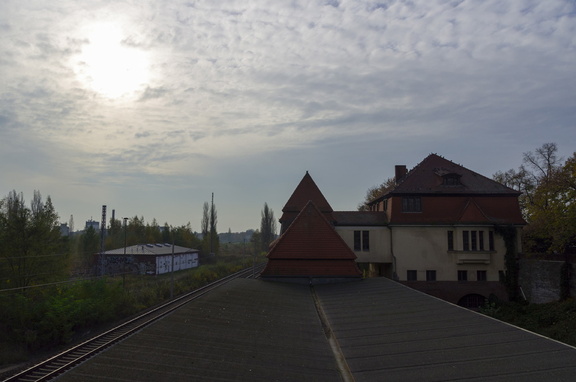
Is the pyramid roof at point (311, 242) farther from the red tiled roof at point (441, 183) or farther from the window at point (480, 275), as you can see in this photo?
the window at point (480, 275)

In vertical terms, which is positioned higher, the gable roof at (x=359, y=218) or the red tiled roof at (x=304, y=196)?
the red tiled roof at (x=304, y=196)

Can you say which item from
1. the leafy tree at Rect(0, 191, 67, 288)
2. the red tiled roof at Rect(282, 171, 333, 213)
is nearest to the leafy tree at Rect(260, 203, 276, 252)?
the red tiled roof at Rect(282, 171, 333, 213)

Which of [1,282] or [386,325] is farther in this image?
[1,282]

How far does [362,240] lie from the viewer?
125ft

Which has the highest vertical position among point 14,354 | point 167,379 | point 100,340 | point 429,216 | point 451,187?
point 451,187

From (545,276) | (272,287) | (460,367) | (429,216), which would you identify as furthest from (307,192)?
(460,367)

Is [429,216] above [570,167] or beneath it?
beneath

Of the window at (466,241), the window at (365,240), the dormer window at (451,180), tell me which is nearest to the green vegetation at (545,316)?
the window at (466,241)

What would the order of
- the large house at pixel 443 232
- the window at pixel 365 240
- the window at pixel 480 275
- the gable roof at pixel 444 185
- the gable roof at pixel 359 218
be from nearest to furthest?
the large house at pixel 443 232 → the window at pixel 480 275 → the gable roof at pixel 444 185 → the window at pixel 365 240 → the gable roof at pixel 359 218

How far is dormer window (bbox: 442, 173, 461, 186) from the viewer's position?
3734 cm

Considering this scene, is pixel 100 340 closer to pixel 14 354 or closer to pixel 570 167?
pixel 14 354

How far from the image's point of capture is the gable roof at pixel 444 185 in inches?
1446

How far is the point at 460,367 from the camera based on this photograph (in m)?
9.16

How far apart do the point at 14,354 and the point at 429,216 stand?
3095cm
